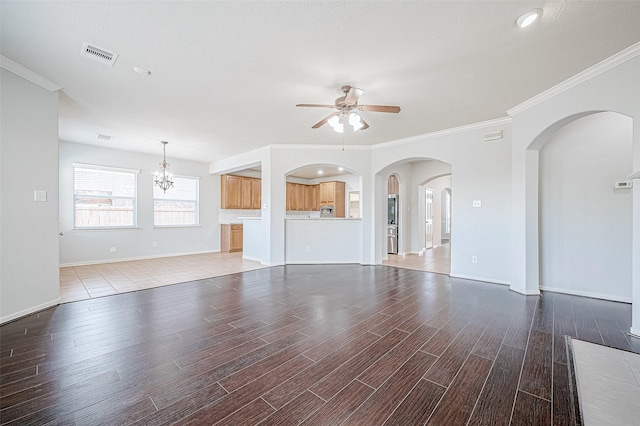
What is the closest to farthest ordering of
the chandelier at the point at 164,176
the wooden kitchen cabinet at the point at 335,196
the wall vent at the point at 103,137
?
the wall vent at the point at 103,137, the chandelier at the point at 164,176, the wooden kitchen cabinet at the point at 335,196

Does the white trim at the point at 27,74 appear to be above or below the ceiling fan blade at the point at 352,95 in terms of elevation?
above

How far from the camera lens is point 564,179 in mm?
3840

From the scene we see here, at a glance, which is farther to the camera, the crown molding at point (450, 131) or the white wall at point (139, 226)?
the white wall at point (139, 226)

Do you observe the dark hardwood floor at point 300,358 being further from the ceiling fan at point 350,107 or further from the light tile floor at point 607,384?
the ceiling fan at point 350,107


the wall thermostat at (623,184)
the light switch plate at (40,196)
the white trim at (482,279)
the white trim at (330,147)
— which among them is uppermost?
the white trim at (330,147)

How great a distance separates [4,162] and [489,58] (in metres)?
5.08

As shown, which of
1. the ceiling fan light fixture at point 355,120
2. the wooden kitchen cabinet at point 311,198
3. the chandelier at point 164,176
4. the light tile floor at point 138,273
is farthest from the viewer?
the wooden kitchen cabinet at point 311,198

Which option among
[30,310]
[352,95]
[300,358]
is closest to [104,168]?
[30,310]

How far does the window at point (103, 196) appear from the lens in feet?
19.7

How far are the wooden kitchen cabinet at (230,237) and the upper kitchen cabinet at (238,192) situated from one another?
64cm

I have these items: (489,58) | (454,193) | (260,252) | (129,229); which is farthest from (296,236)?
(489,58)

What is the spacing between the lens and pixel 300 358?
2111mm

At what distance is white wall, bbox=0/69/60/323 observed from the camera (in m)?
2.81

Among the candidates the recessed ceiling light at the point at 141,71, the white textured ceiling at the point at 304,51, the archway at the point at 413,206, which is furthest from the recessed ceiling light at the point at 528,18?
the archway at the point at 413,206
